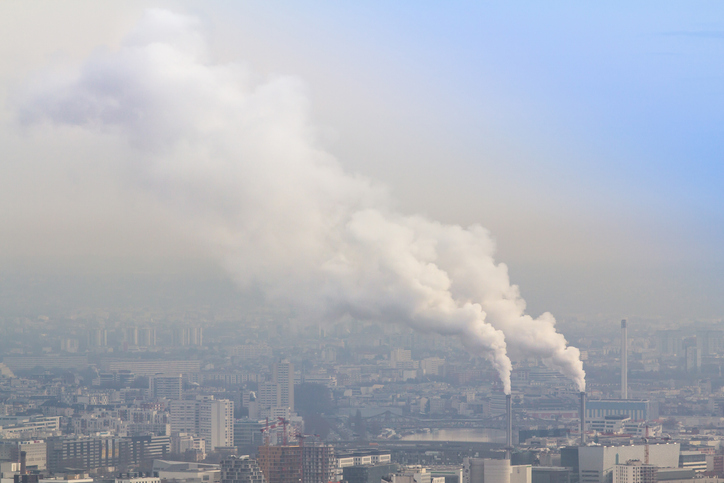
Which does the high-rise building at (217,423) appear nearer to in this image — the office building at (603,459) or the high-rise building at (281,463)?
the high-rise building at (281,463)

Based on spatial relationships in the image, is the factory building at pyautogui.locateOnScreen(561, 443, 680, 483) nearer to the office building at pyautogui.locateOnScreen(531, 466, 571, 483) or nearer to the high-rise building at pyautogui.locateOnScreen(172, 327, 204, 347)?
the office building at pyautogui.locateOnScreen(531, 466, 571, 483)

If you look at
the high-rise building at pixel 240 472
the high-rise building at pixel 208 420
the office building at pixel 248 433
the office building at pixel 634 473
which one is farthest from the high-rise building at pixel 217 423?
the high-rise building at pixel 240 472

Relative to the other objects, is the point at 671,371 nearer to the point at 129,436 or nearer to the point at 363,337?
the point at 363,337

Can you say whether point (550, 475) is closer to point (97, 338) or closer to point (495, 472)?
point (495, 472)

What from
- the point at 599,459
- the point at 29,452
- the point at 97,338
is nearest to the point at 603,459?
the point at 599,459

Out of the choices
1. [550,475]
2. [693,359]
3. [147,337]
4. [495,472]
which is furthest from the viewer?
[693,359]

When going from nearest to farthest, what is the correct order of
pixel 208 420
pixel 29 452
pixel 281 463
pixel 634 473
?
pixel 281 463, pixel 634 473, pixel 29 452, pixel 208 420
